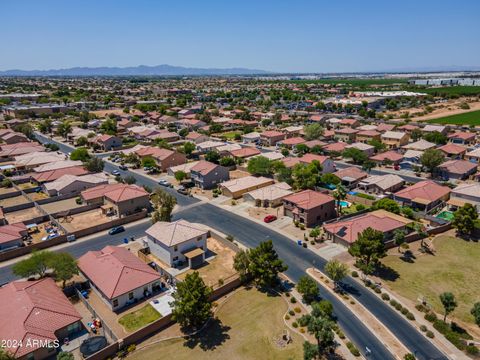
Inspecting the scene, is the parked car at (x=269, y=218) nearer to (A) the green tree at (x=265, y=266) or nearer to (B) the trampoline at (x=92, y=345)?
(A) the green tree at (x=265, y=266)

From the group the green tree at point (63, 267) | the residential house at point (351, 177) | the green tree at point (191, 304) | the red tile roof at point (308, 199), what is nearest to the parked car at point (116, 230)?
the green tree at point (63, 267)

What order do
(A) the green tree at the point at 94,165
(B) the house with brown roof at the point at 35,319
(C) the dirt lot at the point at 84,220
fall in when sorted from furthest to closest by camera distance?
1. (A) the green tree at the point at 94,165
2. (C) the dirt lot at the point at 84,220
3. (B) the house with brown roof at the point at 35,319

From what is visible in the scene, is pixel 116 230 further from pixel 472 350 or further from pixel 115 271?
pixel 472 350

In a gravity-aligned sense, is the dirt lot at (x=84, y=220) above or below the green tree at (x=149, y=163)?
below

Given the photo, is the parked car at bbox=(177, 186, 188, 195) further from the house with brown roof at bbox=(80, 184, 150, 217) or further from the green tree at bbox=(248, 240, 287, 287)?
the green tree at bbox=(248, 240, 287, 287)

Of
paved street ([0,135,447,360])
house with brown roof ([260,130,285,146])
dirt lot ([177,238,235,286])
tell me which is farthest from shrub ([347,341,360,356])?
house with brown roof ([260,130,285,146])

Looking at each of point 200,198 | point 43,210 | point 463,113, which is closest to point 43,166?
point 43,210
